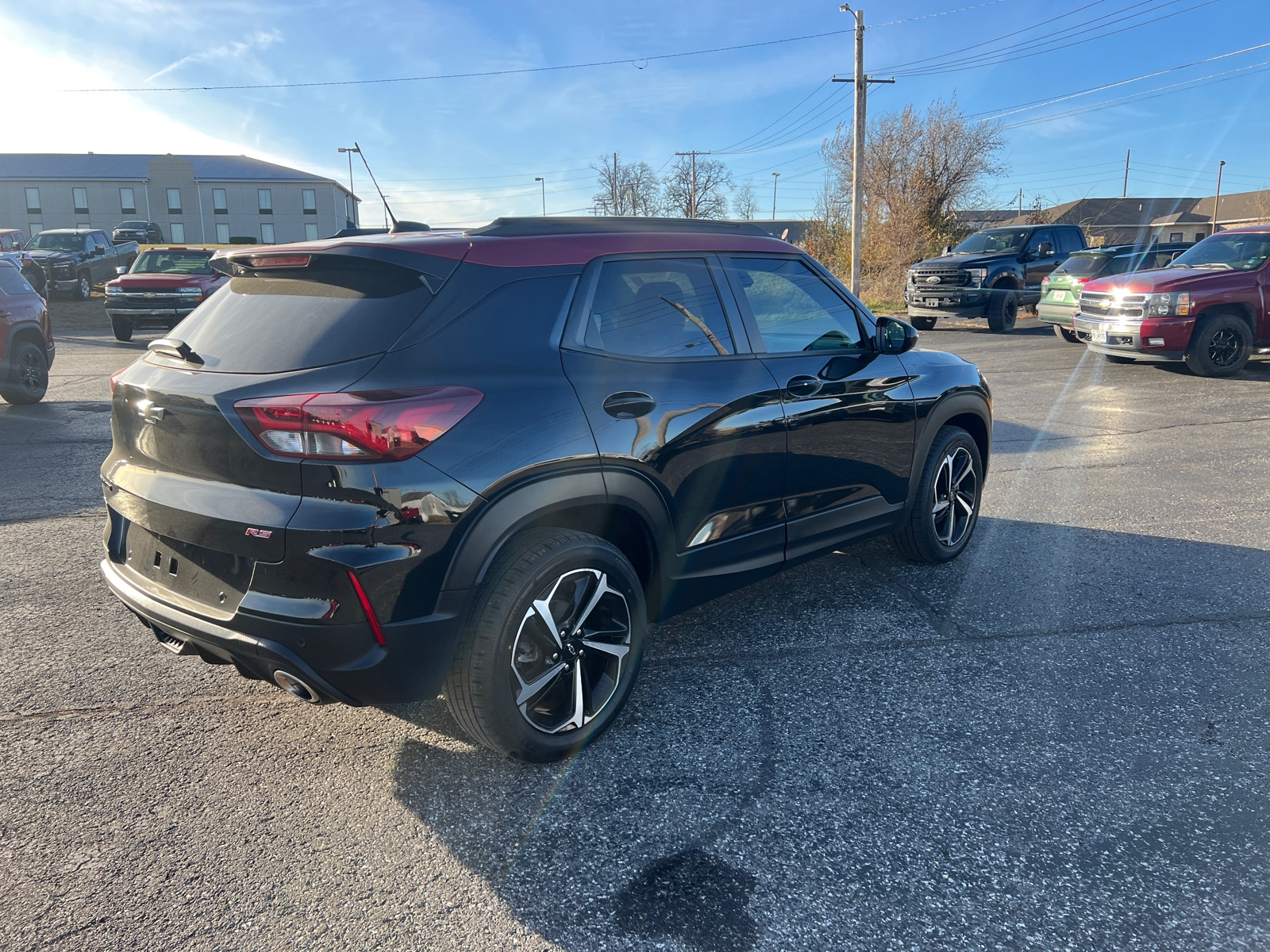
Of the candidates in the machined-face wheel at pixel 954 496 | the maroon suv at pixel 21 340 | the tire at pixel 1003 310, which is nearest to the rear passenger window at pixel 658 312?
the machined-face wheel at pixel 954 496

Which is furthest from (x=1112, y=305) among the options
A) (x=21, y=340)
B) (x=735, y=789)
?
(x=21, y=340)

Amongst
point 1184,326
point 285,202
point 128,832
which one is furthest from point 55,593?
point 285,202

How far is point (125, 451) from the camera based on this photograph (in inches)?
123

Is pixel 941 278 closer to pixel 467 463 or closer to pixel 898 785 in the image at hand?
pixel 898 785

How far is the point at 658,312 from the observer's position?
339 cm

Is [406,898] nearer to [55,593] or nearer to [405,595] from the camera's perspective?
[405,595]

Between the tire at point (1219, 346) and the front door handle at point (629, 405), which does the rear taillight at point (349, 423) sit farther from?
the tire at point (1219, 346)

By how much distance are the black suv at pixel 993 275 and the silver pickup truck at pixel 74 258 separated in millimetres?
22064

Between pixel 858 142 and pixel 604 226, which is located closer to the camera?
pixel 604 226

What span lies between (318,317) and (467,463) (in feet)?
2.31

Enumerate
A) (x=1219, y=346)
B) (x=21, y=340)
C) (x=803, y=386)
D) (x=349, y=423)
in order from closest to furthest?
1. (x=349, y=423)
2. (x=803, y=386)
3. (x=21, y=340)
4. (x=1219, y=346)

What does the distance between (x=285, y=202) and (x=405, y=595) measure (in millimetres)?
83662

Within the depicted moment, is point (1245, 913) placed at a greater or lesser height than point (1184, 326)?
lesser

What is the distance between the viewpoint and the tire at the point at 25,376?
33.9 ft
